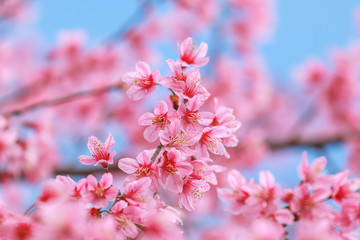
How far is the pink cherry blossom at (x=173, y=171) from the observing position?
1500mm

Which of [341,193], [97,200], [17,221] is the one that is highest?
[341,193]

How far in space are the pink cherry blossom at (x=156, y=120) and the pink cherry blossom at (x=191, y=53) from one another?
10.1 inches

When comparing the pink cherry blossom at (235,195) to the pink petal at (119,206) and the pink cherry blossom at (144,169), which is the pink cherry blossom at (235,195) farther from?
the pink petal at (119,206)

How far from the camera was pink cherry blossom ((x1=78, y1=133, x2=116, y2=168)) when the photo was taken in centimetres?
156

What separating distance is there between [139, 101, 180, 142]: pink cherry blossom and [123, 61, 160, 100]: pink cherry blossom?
0.46ft

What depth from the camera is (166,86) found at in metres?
1.57

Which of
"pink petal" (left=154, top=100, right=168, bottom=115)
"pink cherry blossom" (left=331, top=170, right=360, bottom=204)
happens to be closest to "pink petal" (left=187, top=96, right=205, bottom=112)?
"pink petal" (left=154, top=100, right=168, bottom=115)

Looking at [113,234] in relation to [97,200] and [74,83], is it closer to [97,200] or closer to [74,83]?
[97,200]

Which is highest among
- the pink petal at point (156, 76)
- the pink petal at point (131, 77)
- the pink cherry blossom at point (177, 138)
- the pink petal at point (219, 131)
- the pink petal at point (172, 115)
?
the pink petal at point (156, 76)

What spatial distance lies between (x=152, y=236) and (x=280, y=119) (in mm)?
10994

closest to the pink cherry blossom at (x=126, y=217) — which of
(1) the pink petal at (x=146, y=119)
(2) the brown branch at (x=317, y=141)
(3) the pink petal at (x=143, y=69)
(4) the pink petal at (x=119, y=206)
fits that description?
(4) the pink petal at (x=119, y=206)

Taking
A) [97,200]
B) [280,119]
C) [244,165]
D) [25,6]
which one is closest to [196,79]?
[97,200]

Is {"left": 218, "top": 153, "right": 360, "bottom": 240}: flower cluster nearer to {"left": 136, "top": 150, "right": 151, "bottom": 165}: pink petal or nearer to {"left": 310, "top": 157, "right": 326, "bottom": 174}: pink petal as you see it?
{"left": 310, "top": 157, "right": 326, "bottom": 174}: pink petal

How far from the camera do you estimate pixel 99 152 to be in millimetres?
1579
